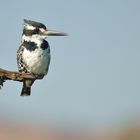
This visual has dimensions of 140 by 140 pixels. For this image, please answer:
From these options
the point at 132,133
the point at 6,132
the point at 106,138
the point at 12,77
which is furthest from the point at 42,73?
the point at 6,132

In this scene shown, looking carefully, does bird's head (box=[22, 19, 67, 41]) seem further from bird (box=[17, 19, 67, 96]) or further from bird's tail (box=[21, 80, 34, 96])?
bird's tail (box=[21, 80, 34, 96])

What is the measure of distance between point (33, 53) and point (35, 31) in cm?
50

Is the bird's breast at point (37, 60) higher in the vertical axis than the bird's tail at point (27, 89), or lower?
higher

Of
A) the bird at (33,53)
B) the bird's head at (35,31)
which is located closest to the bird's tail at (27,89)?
the bird at (33,53)

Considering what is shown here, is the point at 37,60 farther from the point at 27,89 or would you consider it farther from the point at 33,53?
the point at 27,89

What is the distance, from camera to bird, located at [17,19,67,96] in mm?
17484

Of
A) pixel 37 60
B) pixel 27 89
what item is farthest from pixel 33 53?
pixel 27 89

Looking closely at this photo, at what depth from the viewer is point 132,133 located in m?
48.9

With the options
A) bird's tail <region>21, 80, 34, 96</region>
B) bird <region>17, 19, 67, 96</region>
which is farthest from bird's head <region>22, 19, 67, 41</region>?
bird's tail <region>21, 80, 34, 96</region>

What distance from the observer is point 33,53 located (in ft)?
58.4

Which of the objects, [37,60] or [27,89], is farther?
[27,89]

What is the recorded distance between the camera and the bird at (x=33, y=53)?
57.4 ft

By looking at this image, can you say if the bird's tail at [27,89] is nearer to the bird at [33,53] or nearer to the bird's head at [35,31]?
the bird at [33,53]

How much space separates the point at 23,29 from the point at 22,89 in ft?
3.69
